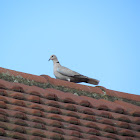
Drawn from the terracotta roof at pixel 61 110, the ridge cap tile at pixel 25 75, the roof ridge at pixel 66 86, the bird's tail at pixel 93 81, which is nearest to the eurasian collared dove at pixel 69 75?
the bird's tail at pixel 93 81

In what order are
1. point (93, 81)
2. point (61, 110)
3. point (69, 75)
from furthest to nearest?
point (69, 75) < point (93, 81) < point (61, 110)

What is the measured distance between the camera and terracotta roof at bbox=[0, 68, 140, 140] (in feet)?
15.5

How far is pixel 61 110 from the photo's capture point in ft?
17.8

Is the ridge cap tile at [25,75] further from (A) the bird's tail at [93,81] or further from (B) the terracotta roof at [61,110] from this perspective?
(A) the bird's tail at [93,81]

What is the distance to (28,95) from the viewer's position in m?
5.52

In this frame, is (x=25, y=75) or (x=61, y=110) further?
(x=25, y=75)

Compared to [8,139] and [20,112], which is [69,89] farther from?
[8,139]

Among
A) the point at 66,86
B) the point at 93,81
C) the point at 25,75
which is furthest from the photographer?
the point at 93,81

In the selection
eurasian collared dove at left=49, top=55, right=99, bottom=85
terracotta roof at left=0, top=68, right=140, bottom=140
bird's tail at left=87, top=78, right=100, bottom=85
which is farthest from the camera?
eurasian collared dove at left=49, top=55, right=99, bottom=85

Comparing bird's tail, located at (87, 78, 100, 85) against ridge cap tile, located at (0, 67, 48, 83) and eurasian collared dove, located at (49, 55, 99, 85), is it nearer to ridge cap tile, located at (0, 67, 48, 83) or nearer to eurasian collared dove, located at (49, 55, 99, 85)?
eurasian collared dove, located at (49, 55, 99, 85)

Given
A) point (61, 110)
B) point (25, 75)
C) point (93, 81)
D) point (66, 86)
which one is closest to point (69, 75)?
point (93, 81)

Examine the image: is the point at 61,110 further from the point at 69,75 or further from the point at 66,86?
the point at 69,75

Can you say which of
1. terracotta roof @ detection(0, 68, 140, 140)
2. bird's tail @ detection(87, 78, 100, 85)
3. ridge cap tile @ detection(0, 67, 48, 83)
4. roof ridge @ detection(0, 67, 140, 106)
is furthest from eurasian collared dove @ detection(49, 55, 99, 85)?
ridge cap tile @ detection(0, 67, 48, 83)

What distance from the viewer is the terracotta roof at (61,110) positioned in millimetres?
4730
